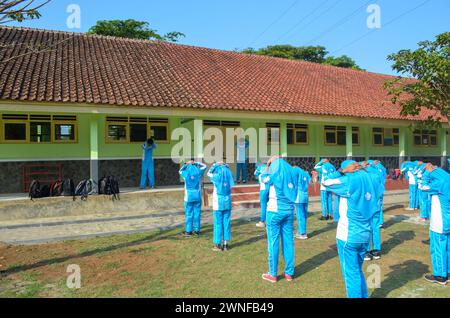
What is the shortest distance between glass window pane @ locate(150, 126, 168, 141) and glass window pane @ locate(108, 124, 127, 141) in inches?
42.7

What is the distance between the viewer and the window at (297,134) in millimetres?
15820

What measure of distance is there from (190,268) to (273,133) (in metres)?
10.5

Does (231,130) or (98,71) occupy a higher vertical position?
(98,71)

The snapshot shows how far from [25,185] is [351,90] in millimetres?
16074

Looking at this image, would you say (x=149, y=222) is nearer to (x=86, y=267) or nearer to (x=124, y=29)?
(x=86, y=267)

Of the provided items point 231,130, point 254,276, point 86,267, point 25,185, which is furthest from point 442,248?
point 25,185

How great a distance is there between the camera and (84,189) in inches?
407

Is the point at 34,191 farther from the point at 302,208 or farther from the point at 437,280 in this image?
the point at 437,280

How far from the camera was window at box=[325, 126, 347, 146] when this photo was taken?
16.8 m

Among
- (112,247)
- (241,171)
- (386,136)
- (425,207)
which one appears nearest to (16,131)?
(112,247)

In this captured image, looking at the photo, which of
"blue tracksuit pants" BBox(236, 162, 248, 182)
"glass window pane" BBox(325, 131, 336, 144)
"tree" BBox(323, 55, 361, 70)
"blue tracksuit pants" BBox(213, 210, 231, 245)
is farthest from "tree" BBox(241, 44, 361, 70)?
"blue tracksuit pants" BBox(213, 210, 231, 245)

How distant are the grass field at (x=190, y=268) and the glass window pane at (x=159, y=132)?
19.8 ft

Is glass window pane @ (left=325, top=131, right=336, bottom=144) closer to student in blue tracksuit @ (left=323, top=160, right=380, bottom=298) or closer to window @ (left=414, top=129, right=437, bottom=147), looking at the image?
window @ (left=414, top=129, right=437, bottom=147)

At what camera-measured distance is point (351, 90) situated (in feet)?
60.1
